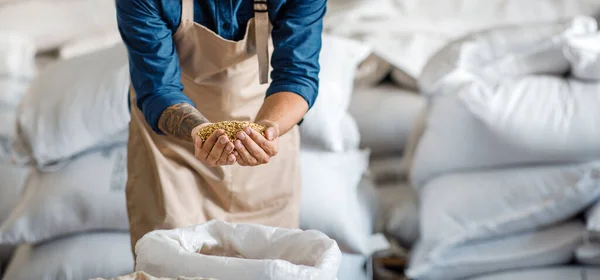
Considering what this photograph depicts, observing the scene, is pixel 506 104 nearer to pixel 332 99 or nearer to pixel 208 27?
pixel 332 99

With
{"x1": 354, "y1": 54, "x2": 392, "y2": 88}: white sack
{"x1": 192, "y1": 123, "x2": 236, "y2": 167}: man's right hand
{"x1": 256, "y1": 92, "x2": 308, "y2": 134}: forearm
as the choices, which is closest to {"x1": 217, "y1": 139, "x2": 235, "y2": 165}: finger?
{"x1": 192, "y1": 123, "x2": 236, "y2": 167}: man's right hand

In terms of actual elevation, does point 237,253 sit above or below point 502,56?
above

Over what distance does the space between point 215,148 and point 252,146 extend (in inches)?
1.7

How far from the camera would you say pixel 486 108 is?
5.33ft

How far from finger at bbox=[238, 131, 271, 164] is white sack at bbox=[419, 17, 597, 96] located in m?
0.84

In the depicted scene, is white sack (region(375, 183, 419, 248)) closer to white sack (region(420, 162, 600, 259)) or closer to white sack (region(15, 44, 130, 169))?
white sack (region(420, 162, 600, 259))

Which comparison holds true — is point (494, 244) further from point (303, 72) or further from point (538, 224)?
point (303, 72)

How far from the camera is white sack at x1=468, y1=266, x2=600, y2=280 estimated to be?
148 centimetres

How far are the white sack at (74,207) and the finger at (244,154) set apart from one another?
2.23 ft

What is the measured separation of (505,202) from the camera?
5.18ft

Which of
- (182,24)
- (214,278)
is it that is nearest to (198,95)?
(182,24)

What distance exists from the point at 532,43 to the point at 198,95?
0.90m

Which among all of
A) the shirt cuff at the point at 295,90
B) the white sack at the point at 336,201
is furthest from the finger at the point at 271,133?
the white sack at the point at 336,201

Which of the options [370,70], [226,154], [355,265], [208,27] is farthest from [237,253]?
[370,70]
